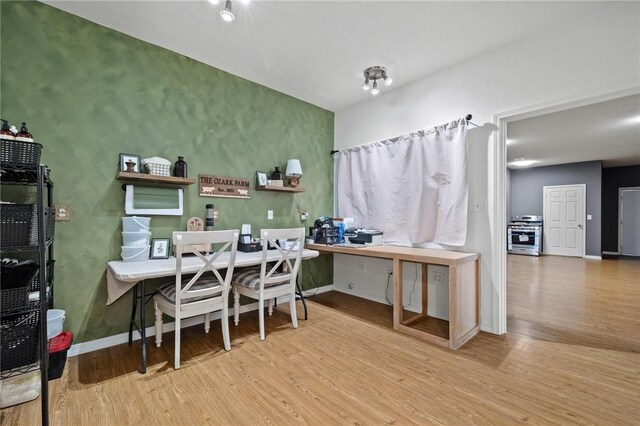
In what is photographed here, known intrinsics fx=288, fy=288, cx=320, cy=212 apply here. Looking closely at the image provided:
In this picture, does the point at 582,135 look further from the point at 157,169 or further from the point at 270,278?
the point at 157,169

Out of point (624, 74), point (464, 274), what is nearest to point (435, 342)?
point (464, 274)

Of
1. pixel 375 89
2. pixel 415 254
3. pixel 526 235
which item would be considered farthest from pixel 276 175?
pixel 526 235

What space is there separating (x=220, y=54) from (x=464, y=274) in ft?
10.1

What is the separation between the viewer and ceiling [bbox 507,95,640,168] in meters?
3.99

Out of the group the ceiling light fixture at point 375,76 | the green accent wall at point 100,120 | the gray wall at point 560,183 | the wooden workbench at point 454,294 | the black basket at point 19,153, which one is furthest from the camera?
the gray wall at point 560,183

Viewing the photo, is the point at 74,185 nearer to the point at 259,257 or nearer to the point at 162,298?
the point at 162,298

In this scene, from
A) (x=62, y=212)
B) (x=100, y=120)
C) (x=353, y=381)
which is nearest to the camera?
(x=353, y=381)

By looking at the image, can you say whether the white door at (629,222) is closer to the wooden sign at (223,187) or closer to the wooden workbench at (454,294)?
the wooden workbench at (454,294)

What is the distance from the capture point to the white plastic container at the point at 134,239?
7.89 feet

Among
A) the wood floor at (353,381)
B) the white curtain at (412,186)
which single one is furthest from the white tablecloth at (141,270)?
the white curtain at (412,186)

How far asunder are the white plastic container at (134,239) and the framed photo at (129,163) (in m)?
0.53

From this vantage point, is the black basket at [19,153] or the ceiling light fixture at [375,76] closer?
the black basket at [19,153]

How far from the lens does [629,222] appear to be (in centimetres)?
782

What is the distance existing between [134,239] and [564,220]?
9641 mm
